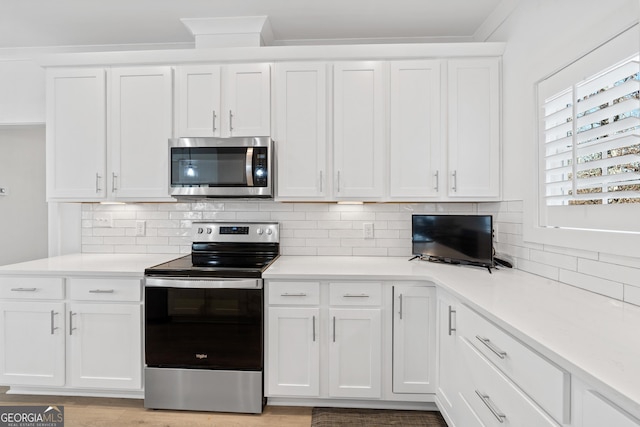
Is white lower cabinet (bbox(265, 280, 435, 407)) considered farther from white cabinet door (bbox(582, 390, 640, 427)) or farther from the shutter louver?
white cabinet door (bbox(582, 390, 640, 427))

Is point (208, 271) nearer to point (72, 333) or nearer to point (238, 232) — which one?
point (238, 232)

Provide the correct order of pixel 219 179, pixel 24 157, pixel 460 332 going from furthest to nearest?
pixel 24 157, pixel 219 179, pixel 460 332

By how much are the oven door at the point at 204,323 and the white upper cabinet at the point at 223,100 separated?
42.5 inches

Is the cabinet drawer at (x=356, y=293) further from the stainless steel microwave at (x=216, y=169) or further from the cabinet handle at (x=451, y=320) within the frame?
the stainless steel microwave at (x=216, y=169)

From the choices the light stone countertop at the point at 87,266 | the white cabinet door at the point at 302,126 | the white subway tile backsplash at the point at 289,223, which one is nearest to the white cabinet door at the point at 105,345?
the light stone countertop at the point at 87,266

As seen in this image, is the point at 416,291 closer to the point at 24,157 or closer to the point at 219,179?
the point at 219,179

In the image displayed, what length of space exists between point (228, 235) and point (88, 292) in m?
0.96

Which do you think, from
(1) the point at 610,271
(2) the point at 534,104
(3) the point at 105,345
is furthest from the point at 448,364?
(3) the point at 105,345

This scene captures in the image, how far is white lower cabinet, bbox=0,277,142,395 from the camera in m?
2.08

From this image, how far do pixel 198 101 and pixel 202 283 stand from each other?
4.22 feet

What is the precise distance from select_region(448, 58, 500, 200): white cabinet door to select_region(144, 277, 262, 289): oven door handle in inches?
59.3

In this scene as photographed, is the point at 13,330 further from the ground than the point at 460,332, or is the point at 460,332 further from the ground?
the point at 460,332

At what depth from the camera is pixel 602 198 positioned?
4.58 ft

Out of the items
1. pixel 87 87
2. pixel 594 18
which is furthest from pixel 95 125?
pixel 594 18
